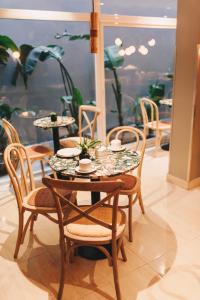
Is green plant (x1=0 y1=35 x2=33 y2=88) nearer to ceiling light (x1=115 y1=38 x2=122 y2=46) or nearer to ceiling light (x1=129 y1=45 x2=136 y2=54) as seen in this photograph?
ceiling light (x1=115 y1=38 x2=122 y2=46)

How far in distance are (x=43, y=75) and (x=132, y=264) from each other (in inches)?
112

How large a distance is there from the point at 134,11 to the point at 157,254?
3502 mm

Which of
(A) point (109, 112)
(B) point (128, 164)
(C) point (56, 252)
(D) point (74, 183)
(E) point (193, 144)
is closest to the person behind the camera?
(D) point (74, 183)

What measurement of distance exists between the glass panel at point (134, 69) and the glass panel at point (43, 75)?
0.40 metres

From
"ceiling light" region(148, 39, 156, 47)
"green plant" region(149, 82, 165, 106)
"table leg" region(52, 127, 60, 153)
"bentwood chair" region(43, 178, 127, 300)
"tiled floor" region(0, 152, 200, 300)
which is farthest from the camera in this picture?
"green plant" region(149, 82, 165, 106)

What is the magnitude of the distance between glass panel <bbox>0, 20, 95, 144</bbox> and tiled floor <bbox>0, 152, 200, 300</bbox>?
1.50 m

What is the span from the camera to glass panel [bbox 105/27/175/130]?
15.0ft

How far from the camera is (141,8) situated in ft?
14.5

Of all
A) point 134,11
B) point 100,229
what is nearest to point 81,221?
point 100,229

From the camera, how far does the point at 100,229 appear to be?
1.98m

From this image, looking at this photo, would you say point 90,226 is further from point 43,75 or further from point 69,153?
point 43,75

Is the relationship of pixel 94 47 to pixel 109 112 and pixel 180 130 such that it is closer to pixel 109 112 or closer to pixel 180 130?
pixel 180 130

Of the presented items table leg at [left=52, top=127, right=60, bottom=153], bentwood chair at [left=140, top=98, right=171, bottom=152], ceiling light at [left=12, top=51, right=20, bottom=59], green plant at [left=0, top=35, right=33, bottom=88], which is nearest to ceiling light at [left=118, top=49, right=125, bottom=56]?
bentwood chair at [left=140, top=98, right=171, bottom=152]

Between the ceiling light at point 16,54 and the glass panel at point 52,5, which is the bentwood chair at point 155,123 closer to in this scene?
the glass panel at point 52,5
